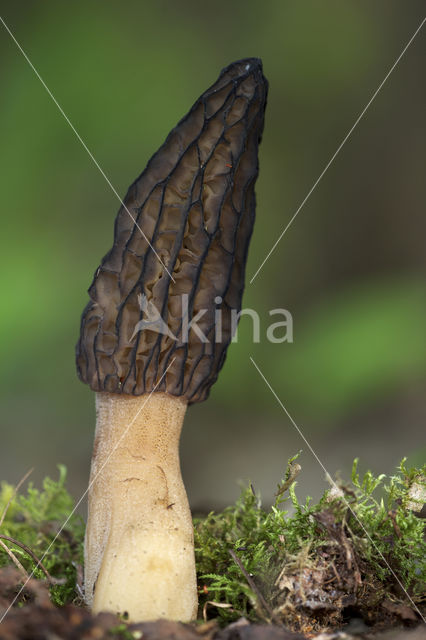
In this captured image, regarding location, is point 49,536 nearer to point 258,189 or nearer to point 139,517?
point 139,517

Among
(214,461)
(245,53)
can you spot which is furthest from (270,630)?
(245,53)

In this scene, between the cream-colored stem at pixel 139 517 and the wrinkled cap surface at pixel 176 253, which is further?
the wrinkled cap surface at pixel 176 253

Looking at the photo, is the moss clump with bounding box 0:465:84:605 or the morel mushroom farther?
the moss clump with bounding box 0:465:84:605

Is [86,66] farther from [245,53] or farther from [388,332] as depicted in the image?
[388,332]

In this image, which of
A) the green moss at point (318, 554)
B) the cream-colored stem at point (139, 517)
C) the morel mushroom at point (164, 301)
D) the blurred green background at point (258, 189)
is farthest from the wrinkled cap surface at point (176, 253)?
the blurred green background at point (258, 189)

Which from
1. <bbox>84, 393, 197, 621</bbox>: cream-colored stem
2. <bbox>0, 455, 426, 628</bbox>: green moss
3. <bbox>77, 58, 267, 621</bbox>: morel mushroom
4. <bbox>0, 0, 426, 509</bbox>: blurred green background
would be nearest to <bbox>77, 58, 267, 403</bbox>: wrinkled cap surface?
<bbox>77, 58, 267, 621</bbox>: morel mushroom

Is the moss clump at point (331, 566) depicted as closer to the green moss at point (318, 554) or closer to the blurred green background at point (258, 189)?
the green moss at point (318, 554)

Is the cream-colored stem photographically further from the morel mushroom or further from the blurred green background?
the blurred green background

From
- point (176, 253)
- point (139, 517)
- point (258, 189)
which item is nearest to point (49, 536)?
point (139, 517)
